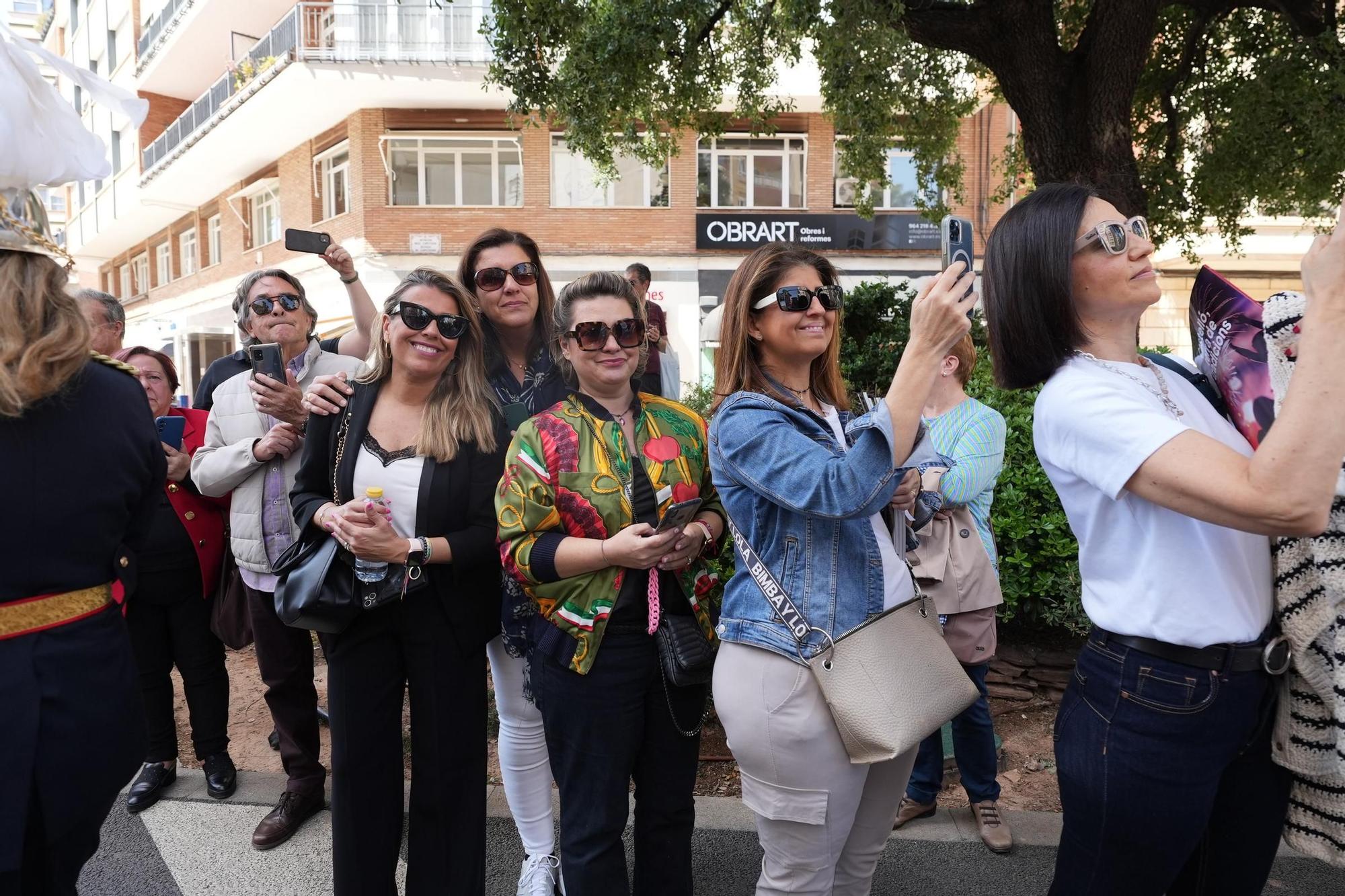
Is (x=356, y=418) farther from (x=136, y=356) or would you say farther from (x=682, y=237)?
(x=682, y=237)

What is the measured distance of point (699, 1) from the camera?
675 centimetres

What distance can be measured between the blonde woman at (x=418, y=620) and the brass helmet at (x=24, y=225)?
2.99ft

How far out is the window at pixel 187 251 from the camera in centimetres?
2583

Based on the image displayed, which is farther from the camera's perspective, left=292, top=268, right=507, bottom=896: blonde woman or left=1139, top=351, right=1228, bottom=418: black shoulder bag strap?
left=292, top=268, right=507, bottom=896: blonde woman

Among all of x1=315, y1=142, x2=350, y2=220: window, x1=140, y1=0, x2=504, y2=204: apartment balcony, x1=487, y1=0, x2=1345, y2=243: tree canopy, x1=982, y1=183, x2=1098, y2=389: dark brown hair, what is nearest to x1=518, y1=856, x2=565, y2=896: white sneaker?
x1=982, y1=183, x2=1098, y2=389: dark brown hair

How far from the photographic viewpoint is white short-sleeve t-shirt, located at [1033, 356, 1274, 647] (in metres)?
1.49

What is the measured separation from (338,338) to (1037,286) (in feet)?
11.8

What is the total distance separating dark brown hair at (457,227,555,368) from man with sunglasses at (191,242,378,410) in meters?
0.55

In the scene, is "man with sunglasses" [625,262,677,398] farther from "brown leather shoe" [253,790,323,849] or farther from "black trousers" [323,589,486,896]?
"brown leather shoe" [253,790,323,849]

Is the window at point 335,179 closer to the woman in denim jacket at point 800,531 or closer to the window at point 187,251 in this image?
the window at point 187,251

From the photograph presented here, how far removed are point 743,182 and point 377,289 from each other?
8.19 metres

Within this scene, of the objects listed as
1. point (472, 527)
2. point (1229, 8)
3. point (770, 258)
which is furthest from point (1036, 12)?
point (472, 527)

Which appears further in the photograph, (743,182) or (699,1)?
(743,182)

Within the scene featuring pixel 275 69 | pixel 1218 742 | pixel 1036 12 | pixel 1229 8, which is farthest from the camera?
pixel 275 69
